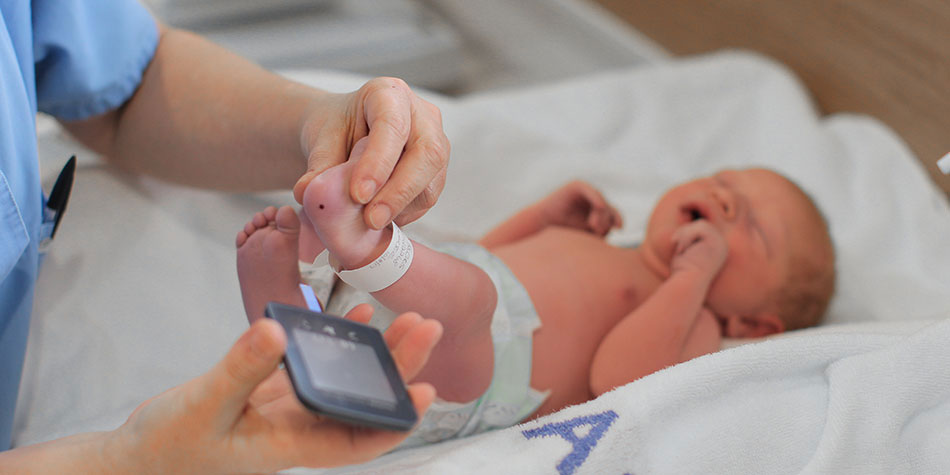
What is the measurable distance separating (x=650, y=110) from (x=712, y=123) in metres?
0.12

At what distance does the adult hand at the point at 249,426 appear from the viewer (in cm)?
45

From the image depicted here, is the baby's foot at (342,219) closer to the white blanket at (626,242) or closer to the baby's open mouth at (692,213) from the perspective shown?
the white blanket at (626,242)

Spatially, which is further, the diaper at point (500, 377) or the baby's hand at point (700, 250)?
the baby's hand at point (700, 250)

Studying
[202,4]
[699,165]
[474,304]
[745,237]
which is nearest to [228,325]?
[474,304]

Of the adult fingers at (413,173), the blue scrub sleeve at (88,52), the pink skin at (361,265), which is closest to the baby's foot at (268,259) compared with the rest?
the pink skin at (361,265)

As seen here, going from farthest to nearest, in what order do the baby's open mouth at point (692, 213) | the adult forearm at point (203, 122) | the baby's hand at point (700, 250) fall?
1. the baby's open mouth at point (692, 213)
2. the baby's hand at point (700, 250)
3. the adult forearm at point (203, 122)

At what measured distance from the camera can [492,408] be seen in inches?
30.7

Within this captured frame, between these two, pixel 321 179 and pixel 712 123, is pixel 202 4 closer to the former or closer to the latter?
pixel 712 123

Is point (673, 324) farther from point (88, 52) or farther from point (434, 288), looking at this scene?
point (88, 52)

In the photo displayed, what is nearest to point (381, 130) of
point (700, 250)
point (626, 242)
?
point (700, 250)

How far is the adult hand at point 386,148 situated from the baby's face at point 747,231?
0.55 metres

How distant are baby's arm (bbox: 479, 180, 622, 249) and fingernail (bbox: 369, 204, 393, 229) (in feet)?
1.79

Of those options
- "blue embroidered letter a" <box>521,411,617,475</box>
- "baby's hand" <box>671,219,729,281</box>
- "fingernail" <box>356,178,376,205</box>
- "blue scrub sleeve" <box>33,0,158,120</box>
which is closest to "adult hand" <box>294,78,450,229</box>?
"fingernail" <box>356,178,376,205</box>

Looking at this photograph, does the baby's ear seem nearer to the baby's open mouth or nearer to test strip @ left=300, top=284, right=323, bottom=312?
the baby's open mouth
